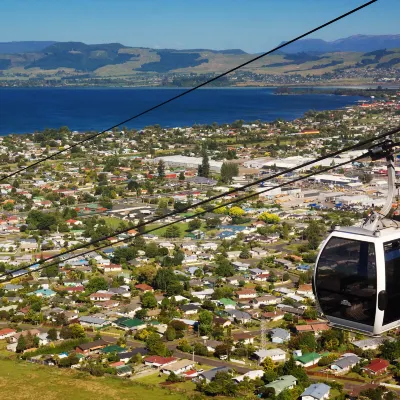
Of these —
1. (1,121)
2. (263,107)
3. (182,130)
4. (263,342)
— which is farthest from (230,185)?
(263,107)

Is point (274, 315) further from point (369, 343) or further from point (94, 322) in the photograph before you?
point (94, 322)

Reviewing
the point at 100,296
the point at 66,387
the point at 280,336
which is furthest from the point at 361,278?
the point at 100,296

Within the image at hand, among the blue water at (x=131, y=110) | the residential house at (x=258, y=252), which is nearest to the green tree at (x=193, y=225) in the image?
the residential house at (x=258, y=252)

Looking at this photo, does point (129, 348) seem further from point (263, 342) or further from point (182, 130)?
point (182, 130)

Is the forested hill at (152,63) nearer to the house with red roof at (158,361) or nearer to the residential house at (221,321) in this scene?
the residential house at (221,321)

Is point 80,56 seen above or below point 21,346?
above

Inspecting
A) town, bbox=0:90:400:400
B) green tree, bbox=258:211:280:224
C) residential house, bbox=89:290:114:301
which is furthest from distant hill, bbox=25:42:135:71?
residential house, bbox=89:290:114:301
